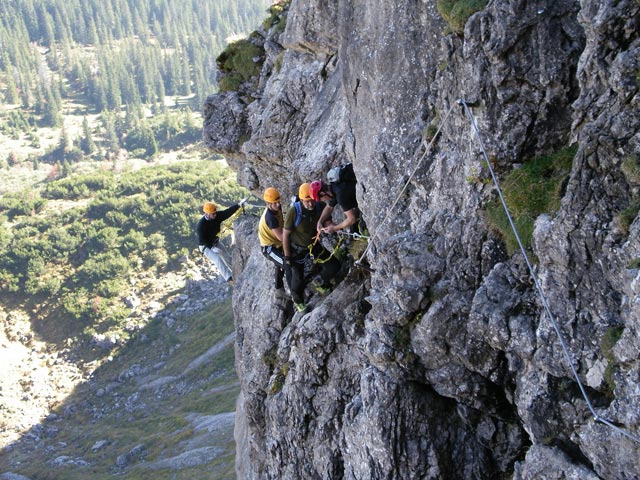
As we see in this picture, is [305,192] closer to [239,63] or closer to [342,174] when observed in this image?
[342,174]

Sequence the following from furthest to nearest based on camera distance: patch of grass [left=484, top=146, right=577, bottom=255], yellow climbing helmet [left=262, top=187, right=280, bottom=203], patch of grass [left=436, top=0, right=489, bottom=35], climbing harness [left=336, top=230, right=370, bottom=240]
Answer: yellow climbing helmet [left=262, top=187, right=280, bottom=203]
climbing harness [left=336, top=230, right=370, bottom=240]
patch of grass [left=436, top=0, right=489, bottom=35]
patch of grass [left=484, top=146, right=577, bottom=255]

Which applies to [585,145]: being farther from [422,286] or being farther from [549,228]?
[422,286]

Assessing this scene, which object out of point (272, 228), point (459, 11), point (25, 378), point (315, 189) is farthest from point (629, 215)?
point (25, 378)

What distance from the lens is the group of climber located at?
55.7ft

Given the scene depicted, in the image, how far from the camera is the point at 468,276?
1198 cm

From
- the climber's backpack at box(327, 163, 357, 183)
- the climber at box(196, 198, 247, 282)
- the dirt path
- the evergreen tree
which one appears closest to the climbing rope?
the climber's backpack at box(327, 163, 357, 183)

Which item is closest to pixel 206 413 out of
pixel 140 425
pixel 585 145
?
pixel 140 425

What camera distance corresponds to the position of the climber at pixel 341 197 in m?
16.9

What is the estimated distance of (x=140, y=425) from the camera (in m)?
54.1

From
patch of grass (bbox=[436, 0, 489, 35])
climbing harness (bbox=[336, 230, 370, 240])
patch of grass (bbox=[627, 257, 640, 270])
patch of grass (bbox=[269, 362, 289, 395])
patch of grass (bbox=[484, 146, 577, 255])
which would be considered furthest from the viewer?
patch of grass (bbox=[269, 362, 289, 395])

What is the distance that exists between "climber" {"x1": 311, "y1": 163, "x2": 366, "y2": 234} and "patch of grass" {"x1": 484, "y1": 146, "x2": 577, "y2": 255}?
5778mm

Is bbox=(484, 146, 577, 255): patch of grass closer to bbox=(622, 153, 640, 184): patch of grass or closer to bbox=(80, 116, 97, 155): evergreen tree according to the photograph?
bbox=(622, 153, 640, 184): patch of grass

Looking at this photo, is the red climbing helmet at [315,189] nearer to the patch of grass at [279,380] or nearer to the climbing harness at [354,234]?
the climbing harness at [354,234]

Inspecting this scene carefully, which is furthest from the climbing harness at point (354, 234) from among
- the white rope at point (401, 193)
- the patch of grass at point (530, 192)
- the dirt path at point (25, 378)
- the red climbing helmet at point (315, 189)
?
the dirt path at point (25, 378)
